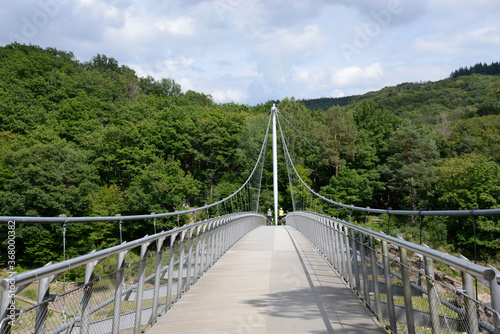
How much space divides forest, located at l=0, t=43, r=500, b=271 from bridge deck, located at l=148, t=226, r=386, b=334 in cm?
2545

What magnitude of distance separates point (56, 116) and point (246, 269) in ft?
165

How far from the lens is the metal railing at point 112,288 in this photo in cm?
193

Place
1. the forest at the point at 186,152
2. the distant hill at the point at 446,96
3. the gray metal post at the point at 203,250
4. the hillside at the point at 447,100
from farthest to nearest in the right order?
the distant hill at the point at 446,96 → the hillside at the point at 447,100 → the forest at the point at 186,152 → the gray metal post at the point at 203,250

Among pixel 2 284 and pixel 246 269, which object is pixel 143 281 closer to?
pixel 2 284

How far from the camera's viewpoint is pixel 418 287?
9.78ft

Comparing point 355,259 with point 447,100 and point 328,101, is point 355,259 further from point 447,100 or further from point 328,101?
point 328,101

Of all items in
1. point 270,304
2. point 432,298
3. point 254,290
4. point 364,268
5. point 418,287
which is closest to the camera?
point 432,298

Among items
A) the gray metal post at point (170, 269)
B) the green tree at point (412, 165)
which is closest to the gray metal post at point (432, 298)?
the gray metal post at point (170, 269)

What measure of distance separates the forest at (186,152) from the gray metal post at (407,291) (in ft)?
95.2

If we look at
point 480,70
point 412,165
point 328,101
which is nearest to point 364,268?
point 412,165

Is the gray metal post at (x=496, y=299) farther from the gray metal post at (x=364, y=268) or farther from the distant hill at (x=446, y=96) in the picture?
the distant hill at (x=446, y=96)

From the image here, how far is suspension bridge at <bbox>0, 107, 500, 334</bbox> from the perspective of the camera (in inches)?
83.0

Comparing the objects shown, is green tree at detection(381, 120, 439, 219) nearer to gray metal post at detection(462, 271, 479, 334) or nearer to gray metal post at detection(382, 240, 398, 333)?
gray metal post at detection(382, 240, 398, 333)

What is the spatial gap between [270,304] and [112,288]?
211 centimetres
